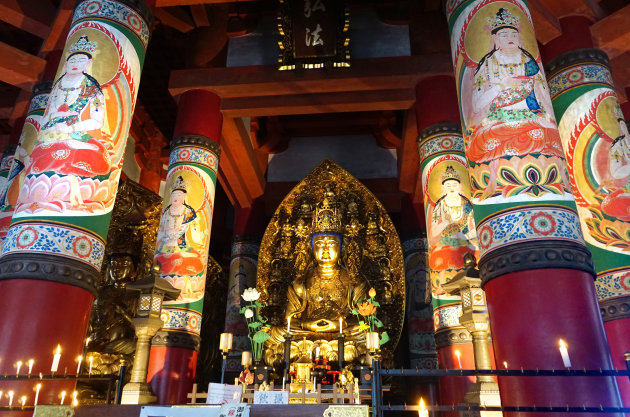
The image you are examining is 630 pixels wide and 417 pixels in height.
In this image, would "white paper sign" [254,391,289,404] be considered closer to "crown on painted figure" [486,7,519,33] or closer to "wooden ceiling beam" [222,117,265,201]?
"crown on painted figure" [486,7,519,33]

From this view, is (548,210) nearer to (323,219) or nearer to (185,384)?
(185,384)

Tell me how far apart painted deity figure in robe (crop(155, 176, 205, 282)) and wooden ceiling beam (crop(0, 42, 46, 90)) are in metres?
2.88

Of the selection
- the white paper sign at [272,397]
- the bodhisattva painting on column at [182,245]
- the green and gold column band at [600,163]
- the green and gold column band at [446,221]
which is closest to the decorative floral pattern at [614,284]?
the green and gold column band at [600,163]

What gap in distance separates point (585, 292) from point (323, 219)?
22.2ft

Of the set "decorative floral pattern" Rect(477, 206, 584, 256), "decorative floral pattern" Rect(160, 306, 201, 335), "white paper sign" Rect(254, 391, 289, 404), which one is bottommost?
"white paper sign" Rect(254, 391, 289, 404)

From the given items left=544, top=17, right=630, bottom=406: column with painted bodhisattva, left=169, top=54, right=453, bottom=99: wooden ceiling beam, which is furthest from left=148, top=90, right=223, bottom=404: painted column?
left=544, top=17, right=630, bottom=406: column with painted bodhisattva

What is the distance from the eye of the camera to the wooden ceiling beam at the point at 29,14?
6.93 meters

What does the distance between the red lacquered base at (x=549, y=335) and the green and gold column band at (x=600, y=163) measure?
1793mm

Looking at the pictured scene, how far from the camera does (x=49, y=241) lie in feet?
13.8

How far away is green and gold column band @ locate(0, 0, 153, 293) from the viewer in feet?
13.8

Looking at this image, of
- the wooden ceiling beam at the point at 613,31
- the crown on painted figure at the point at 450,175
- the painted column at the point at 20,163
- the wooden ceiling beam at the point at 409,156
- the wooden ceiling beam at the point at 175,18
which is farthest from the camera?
the wooden ceiling beam at the point at 409,156

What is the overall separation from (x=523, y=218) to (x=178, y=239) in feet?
14.1

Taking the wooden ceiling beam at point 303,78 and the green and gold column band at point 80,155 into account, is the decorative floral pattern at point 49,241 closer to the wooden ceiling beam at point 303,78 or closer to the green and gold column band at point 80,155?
Answer: the green and gold column band at point 80,155

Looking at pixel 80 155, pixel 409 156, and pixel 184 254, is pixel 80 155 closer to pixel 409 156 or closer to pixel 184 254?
pixel 184 254
